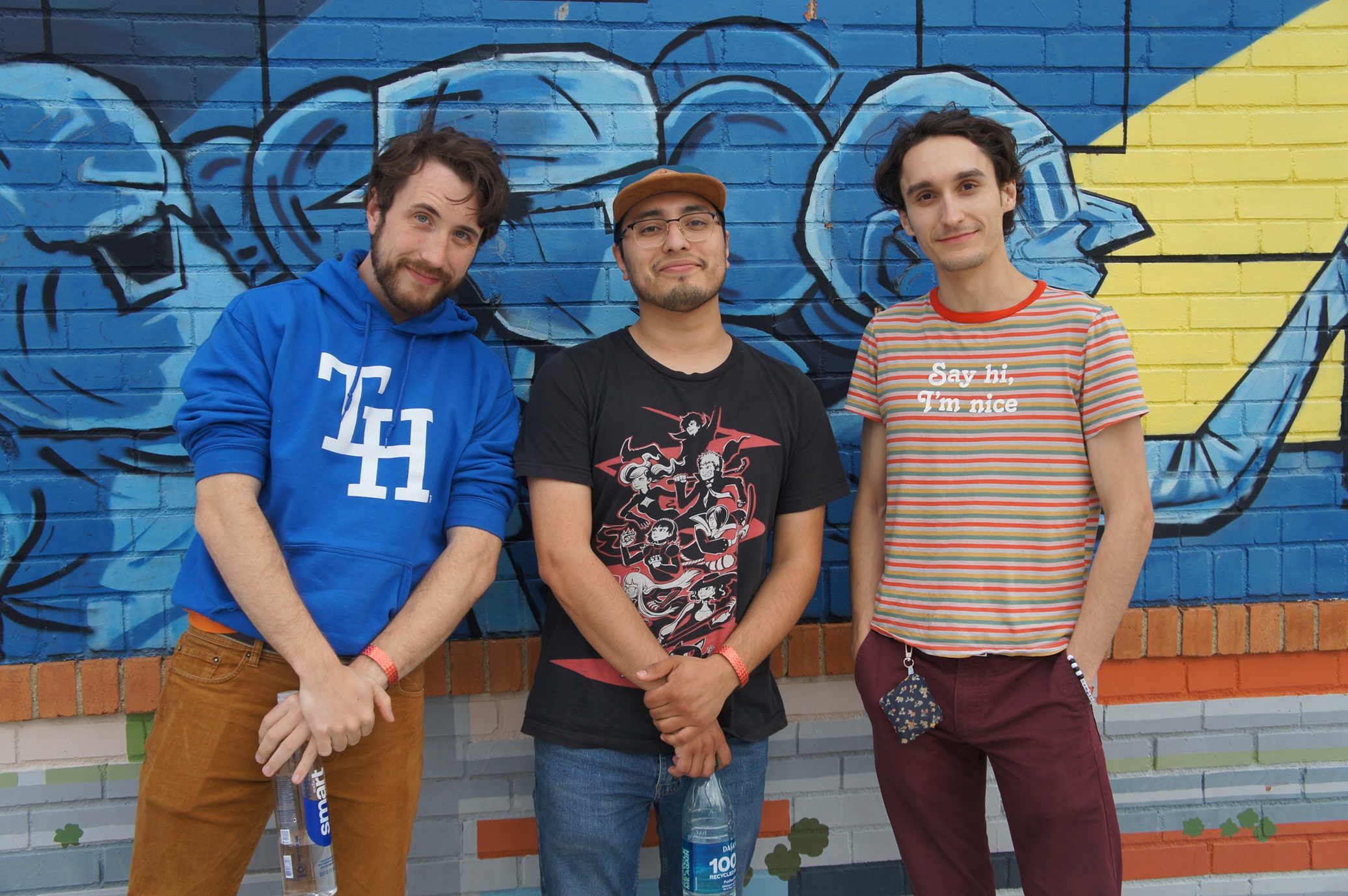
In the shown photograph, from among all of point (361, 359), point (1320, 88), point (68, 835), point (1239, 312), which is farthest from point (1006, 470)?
point (68, 835)

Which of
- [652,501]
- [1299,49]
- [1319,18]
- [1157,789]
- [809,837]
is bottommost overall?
[809,837]

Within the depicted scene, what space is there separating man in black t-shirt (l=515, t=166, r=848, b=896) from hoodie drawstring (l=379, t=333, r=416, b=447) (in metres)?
0.34

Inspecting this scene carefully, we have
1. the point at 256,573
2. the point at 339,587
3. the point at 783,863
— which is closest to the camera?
the point at 256,573

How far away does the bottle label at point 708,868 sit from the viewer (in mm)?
2186

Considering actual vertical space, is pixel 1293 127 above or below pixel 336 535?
above

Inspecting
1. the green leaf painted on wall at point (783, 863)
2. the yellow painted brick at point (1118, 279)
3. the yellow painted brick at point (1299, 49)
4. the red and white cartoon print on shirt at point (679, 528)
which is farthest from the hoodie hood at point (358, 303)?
the yellow painted brick at point (1299, 49)

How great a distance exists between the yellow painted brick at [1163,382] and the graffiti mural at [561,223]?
0.01 m

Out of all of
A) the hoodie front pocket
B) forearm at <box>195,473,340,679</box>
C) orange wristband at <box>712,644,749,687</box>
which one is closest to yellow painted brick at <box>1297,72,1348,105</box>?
orange wristband at <box>712,644,749,687</box>

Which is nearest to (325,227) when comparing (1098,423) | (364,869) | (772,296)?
(772,296)

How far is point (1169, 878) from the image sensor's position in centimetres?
316

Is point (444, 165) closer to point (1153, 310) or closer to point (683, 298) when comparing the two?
point (683, 298)

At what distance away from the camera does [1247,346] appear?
10.2ft

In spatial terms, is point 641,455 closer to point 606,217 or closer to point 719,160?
point 606,217

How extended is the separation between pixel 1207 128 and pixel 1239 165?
180mm
